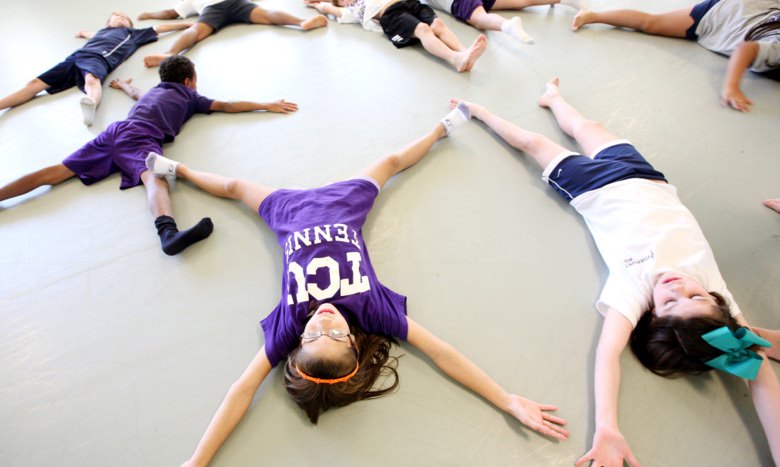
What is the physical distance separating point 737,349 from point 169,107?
7.74 feet

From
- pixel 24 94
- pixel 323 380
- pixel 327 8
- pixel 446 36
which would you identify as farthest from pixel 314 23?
pixel 323 380

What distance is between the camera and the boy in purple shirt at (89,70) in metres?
2.32

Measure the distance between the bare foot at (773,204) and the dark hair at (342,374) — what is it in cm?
153

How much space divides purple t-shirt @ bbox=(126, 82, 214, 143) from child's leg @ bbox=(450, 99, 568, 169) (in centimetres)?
132

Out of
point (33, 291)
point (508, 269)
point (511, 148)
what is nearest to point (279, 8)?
point (511, 148)

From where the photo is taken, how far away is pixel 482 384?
3.88ft

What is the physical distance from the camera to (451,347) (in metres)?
1.24

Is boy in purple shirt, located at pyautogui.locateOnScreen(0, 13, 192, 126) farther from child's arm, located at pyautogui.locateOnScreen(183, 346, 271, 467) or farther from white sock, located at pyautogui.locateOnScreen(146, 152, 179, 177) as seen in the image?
child's arm, located at pyautogui.locateOnScreen(183, 346, 271, 467)

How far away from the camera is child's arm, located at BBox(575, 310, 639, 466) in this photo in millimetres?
1062

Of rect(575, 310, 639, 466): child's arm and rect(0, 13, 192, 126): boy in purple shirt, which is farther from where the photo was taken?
rect(0, 13, 192, 126): boy in purple shirt

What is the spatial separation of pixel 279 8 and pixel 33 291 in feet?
8.15

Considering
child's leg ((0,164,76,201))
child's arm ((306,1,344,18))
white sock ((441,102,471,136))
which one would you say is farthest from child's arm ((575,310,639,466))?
child's arm ((306,1,344,18))

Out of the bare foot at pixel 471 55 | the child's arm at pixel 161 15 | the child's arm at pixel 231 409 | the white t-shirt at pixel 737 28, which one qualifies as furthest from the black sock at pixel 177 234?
the white t-shirt at pixel 737 28

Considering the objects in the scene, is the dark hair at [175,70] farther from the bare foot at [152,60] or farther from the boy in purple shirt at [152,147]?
the bare foot at [152,60]
